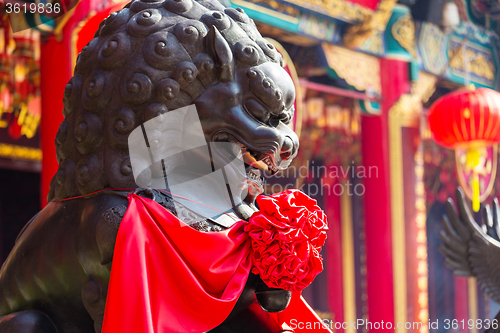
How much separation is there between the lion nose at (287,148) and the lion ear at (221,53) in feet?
0.47

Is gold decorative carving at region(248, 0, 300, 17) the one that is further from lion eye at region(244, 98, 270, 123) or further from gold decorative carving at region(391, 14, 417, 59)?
lion eye at region(244, 98, 270, 123)

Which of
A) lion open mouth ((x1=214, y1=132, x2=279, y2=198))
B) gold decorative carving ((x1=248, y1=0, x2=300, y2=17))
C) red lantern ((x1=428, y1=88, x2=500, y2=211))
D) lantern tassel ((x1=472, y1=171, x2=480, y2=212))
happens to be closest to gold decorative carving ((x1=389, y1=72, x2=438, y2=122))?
red lantern ((x1=428, y1=88, x2=500, y2=211))

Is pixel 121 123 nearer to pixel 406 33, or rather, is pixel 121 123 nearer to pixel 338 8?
pixel 338 8

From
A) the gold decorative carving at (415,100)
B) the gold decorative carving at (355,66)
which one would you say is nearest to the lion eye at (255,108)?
the gold decorative carving at (355,66)

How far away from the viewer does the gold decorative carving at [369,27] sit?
364 centimetres

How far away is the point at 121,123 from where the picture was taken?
0.93 metres

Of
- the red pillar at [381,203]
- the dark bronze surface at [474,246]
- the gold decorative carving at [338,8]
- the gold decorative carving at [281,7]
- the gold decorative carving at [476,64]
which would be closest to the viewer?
the dark bronze surface at [474,246]

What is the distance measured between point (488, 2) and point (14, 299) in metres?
4.89

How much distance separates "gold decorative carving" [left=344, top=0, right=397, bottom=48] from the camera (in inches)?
143

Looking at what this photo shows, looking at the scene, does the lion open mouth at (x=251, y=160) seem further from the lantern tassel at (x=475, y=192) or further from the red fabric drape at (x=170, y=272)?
the lantern tassel at (x=475, y=192)

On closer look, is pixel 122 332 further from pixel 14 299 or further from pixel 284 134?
pixel 284 134

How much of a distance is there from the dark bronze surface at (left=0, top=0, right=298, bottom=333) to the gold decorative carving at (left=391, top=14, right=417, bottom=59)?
3.29 meters

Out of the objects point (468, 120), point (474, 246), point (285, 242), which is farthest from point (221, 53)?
point (468, 120)

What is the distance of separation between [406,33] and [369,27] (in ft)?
2.04
